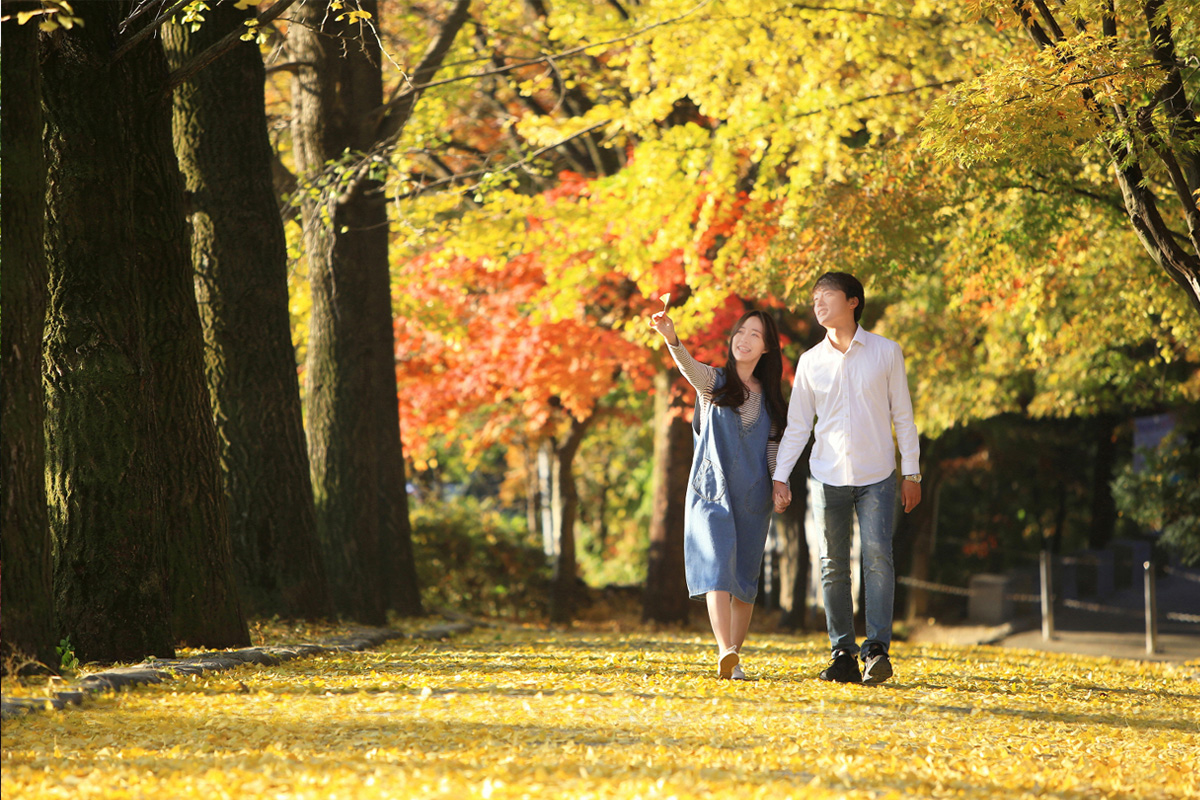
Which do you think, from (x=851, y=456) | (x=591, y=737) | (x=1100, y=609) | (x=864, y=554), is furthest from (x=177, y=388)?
(x=1100, y=609)

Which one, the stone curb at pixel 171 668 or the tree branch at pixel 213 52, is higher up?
the tree branch at pixel 213 52

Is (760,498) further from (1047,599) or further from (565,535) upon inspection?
(565,535)

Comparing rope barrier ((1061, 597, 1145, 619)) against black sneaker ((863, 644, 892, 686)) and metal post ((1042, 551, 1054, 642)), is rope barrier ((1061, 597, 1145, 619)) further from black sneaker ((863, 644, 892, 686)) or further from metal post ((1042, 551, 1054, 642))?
black sneaker ((863, 644, 892, 686))

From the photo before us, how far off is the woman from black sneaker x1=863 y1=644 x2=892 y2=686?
62cm

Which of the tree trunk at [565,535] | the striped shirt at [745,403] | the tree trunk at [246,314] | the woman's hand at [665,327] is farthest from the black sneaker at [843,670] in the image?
the tree trunk at [565,535]

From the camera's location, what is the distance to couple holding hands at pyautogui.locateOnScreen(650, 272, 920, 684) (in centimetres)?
563

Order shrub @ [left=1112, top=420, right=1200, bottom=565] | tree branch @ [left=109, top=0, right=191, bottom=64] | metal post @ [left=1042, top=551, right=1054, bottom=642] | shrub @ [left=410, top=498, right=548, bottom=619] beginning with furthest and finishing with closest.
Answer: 1. shrub @ [left=410, top=498, right=548, bottom=619]
2. shrub @ [left=1112, top=420, right=1200, bottom=565]
3. metal post @ [left=1042, top=551, right=1054, bottom=642]
4. tree branch @ [left=109, top=0, right=191, bottom=64]

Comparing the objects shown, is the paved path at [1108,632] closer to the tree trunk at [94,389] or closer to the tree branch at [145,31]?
the tree trunk at [94,389]

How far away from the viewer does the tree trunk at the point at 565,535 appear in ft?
55.9

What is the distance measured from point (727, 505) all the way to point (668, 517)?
862 cm

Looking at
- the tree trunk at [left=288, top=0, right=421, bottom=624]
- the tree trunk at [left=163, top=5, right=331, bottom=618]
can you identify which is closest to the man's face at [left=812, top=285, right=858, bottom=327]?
the tree trunk at [left=163, top=5, right=331, bottom=618]

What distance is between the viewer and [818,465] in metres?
5.77

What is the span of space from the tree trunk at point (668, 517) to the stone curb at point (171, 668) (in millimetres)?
6943

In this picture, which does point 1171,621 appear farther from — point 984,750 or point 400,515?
point 984,750
